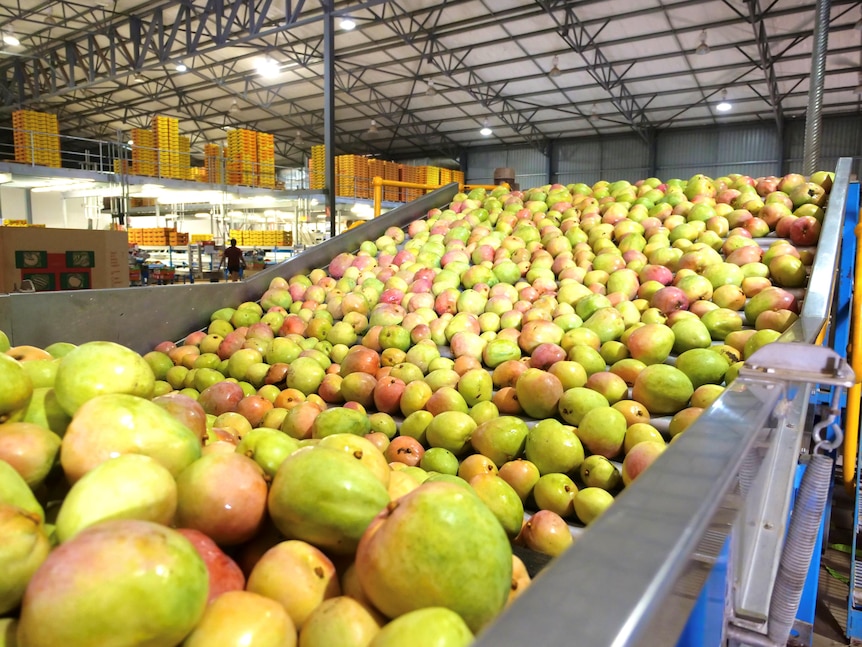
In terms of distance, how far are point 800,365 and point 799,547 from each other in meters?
0.47

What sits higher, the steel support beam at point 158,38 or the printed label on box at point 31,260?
the steel support beam at point 158,38

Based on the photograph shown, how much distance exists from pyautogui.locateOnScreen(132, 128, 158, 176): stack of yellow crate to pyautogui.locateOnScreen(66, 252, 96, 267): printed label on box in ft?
25.6

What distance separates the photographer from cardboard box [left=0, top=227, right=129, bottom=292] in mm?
5207

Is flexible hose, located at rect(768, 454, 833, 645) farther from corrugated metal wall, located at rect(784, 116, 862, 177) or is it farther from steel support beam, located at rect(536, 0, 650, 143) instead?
corrugated metal wall, located at rect(784, 116, 862, 177)

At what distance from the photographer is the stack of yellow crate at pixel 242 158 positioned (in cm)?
1437

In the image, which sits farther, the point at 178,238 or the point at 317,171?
the point at 178,238

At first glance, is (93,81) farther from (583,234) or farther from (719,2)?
(583,234)

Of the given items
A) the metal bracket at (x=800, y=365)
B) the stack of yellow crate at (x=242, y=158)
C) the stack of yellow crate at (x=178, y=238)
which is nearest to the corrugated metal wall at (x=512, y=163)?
the stack of yellow crate at (x=242, y=158)

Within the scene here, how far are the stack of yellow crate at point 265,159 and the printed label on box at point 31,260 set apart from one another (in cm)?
977

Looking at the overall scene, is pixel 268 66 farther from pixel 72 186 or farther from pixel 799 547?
pixel 799 547

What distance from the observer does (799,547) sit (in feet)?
4.46

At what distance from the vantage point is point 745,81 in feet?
50.4

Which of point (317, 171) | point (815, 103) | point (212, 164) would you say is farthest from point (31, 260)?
point (317, 171)

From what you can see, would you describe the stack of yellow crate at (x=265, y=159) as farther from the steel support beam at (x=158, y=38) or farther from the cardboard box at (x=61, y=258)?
the cardboard box at (x=61, y=258)
